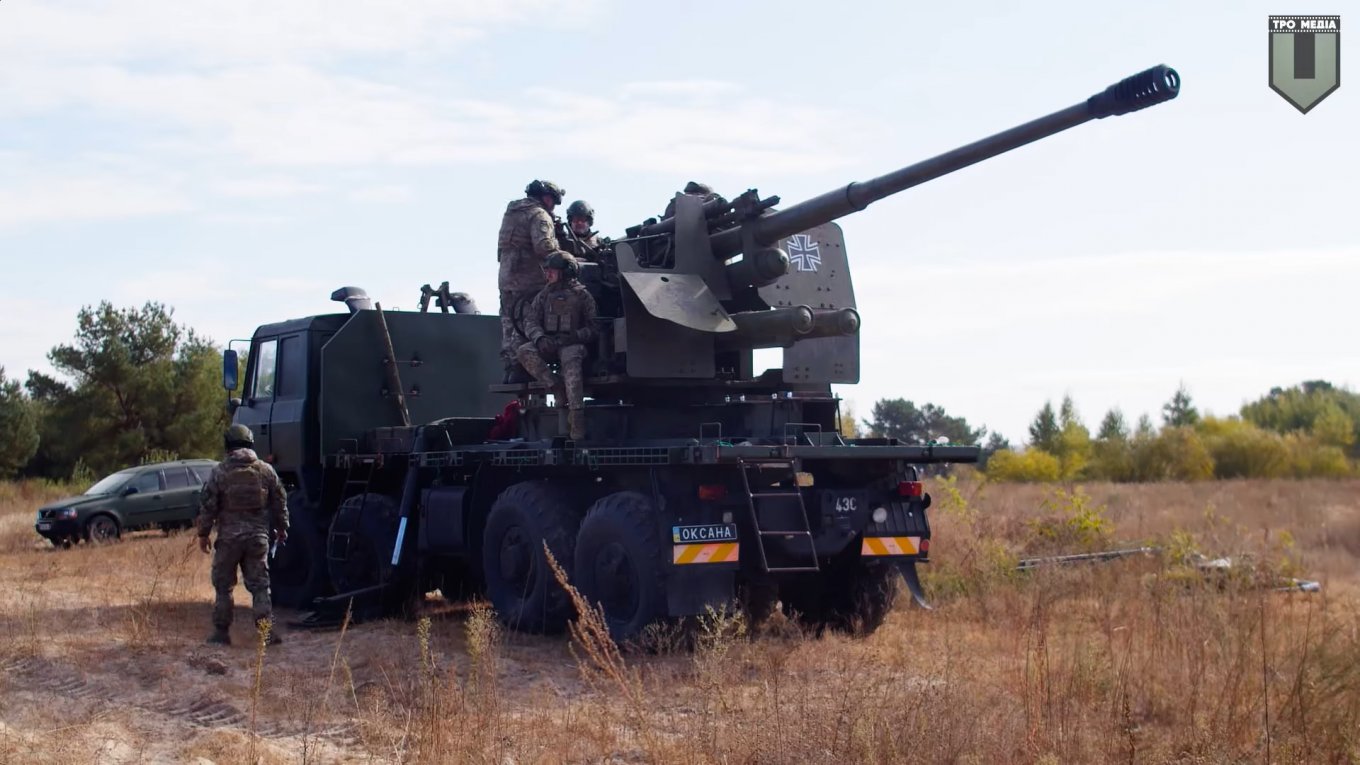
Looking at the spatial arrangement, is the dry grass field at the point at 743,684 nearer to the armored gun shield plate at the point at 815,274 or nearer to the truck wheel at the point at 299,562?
the truck wheel at the point at 299,562

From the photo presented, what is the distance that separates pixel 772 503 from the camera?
32.4 feet

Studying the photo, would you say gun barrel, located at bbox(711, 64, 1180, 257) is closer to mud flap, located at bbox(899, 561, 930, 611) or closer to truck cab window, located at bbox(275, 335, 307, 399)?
A: mud flap, located at bbox(899, 561, 930, 611)

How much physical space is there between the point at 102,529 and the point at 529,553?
14.5m

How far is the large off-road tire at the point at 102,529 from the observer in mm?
22734

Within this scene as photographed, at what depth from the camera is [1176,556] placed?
1538cm

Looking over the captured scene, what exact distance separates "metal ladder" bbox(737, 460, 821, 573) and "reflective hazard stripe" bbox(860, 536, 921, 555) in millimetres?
494

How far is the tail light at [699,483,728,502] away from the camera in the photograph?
31.6ft

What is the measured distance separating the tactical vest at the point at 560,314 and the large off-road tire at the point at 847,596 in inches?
107

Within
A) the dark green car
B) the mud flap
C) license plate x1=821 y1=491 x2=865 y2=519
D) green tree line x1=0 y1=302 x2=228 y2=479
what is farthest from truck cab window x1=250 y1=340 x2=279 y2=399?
green tree line x1=0 y1=302 x2=228 y2=479

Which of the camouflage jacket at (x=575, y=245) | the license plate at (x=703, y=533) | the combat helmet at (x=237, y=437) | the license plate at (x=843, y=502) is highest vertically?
the camouflage jacket at (x=575, y=245)

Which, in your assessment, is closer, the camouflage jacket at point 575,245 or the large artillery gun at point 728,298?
the large artillery gun at point 728,298

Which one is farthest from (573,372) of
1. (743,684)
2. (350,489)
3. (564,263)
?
(350,489)

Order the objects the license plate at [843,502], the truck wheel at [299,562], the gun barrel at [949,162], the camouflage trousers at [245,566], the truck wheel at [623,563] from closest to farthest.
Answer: the gun barrel at [949,162] < the truck wheel at [623,563] < the license plate at [843,502] < the camouflage trousers at [245,566] < the truck wheel at [299,562]

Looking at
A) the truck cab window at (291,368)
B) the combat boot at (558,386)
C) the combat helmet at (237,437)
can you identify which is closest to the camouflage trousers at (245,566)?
the combat helmet at (237,437)
